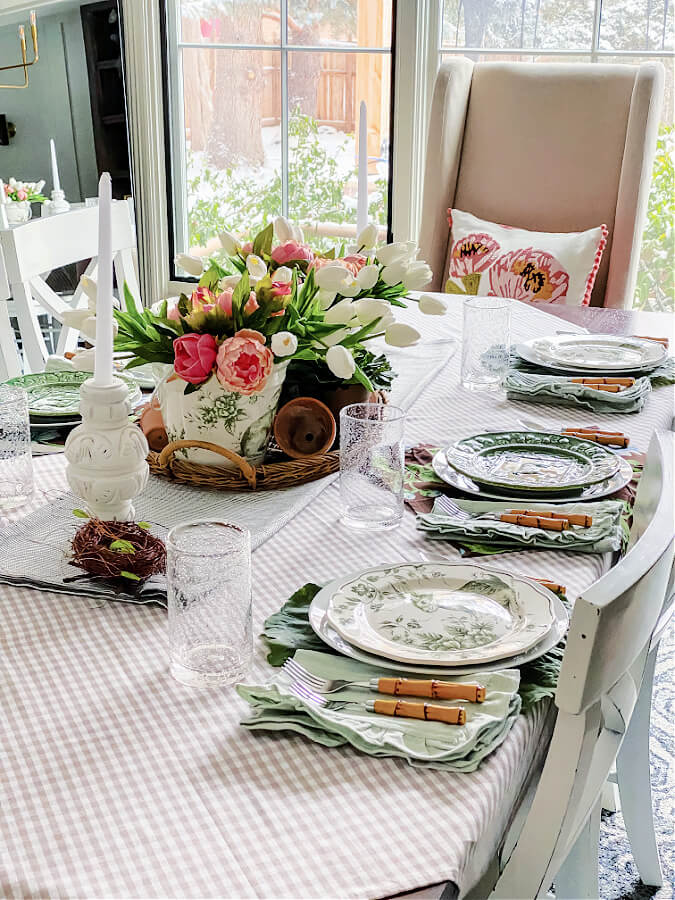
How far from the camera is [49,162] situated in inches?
158

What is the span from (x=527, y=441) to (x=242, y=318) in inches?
17.7

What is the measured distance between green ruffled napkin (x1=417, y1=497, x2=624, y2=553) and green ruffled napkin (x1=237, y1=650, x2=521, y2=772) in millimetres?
297

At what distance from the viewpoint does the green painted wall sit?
3914 mm

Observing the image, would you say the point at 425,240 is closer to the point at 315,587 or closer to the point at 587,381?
the point at 587,381

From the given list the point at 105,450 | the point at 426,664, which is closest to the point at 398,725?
the point at 426,664

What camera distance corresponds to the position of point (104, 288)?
1107mm

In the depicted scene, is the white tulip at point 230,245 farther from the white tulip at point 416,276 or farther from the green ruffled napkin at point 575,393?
the green ruffled napkin at point 575,393

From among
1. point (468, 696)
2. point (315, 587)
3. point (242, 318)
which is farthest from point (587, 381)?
point (468, 696)

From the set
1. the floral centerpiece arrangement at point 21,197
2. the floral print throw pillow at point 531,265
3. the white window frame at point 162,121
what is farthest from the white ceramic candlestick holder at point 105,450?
the floral centerpiece arrangement at point 21,197

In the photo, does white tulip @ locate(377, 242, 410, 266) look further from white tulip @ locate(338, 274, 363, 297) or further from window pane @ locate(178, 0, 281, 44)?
window pane @ locate(178, 0, 281, 44)

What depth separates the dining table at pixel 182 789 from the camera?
65cm

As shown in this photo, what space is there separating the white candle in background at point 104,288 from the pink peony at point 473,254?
1817 mm

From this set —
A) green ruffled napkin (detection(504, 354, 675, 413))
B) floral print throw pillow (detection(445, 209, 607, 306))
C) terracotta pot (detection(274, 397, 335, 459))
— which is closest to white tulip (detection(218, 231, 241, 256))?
terracotta pot (detection(274, 397, 335, 459))

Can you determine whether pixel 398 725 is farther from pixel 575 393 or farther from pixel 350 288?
pixel 575 393
